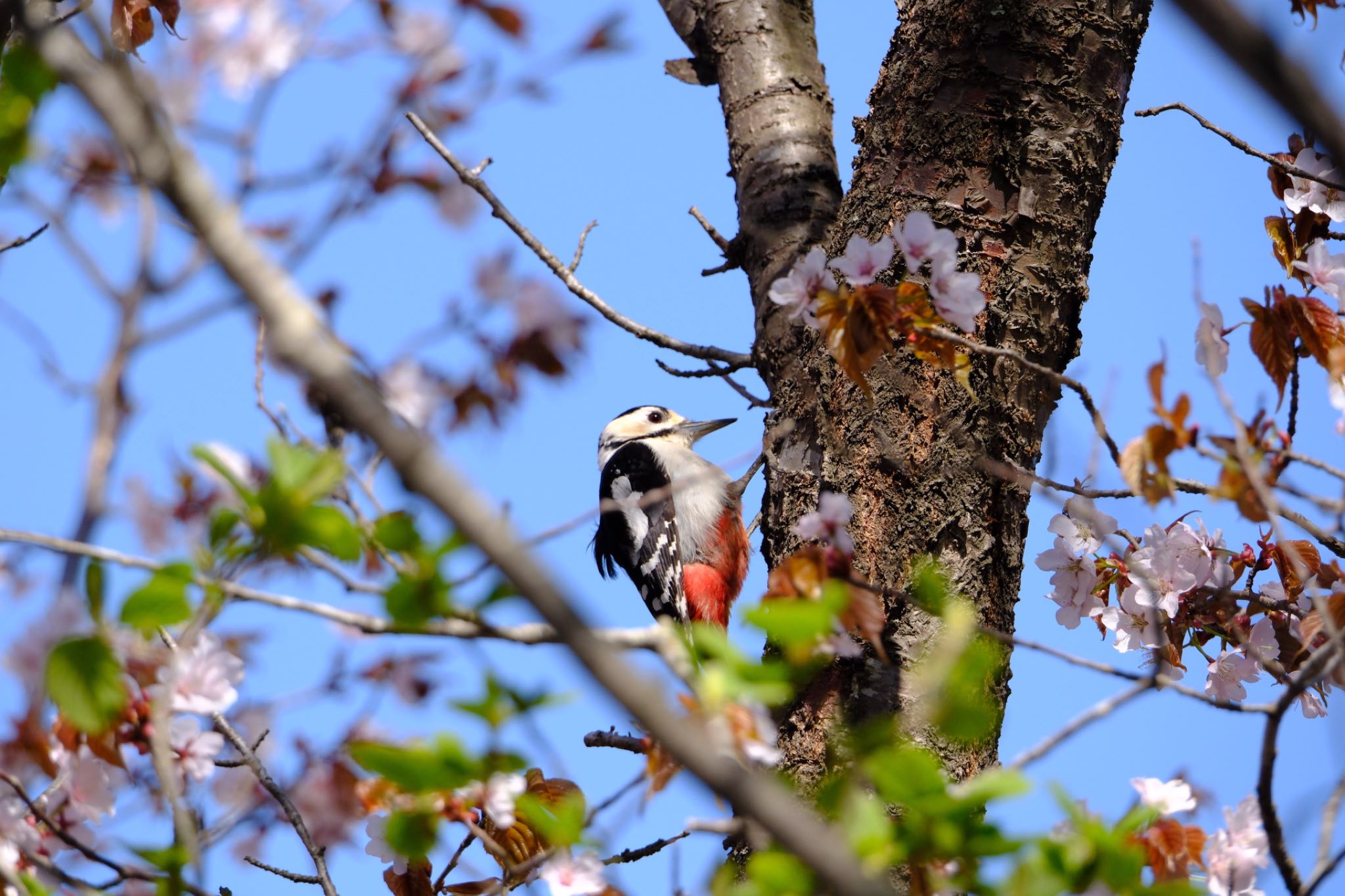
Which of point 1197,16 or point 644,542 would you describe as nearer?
point 1197,16

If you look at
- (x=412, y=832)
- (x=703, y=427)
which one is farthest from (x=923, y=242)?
(x=703, y=427)

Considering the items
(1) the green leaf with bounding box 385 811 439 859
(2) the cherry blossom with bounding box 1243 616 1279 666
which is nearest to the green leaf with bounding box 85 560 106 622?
(1) the green leaf with bounding box 385 811 439 859

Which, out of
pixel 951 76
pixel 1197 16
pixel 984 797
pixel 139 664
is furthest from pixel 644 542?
pixel 1197 16

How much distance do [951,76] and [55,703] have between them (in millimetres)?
2211

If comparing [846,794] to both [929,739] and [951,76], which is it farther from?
[951,76]

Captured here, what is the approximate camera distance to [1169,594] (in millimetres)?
2475

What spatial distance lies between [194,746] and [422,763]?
2.20 ft

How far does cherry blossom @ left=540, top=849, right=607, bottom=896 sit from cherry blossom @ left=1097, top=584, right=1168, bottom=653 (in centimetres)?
148

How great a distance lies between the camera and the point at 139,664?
62.0 inches

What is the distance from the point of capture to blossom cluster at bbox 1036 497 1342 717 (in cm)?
247

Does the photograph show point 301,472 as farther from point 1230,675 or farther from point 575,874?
point 1230,675

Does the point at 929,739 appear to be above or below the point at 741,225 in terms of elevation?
below

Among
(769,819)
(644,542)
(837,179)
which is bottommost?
(769,819)

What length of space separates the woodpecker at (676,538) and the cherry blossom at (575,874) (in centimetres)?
326
